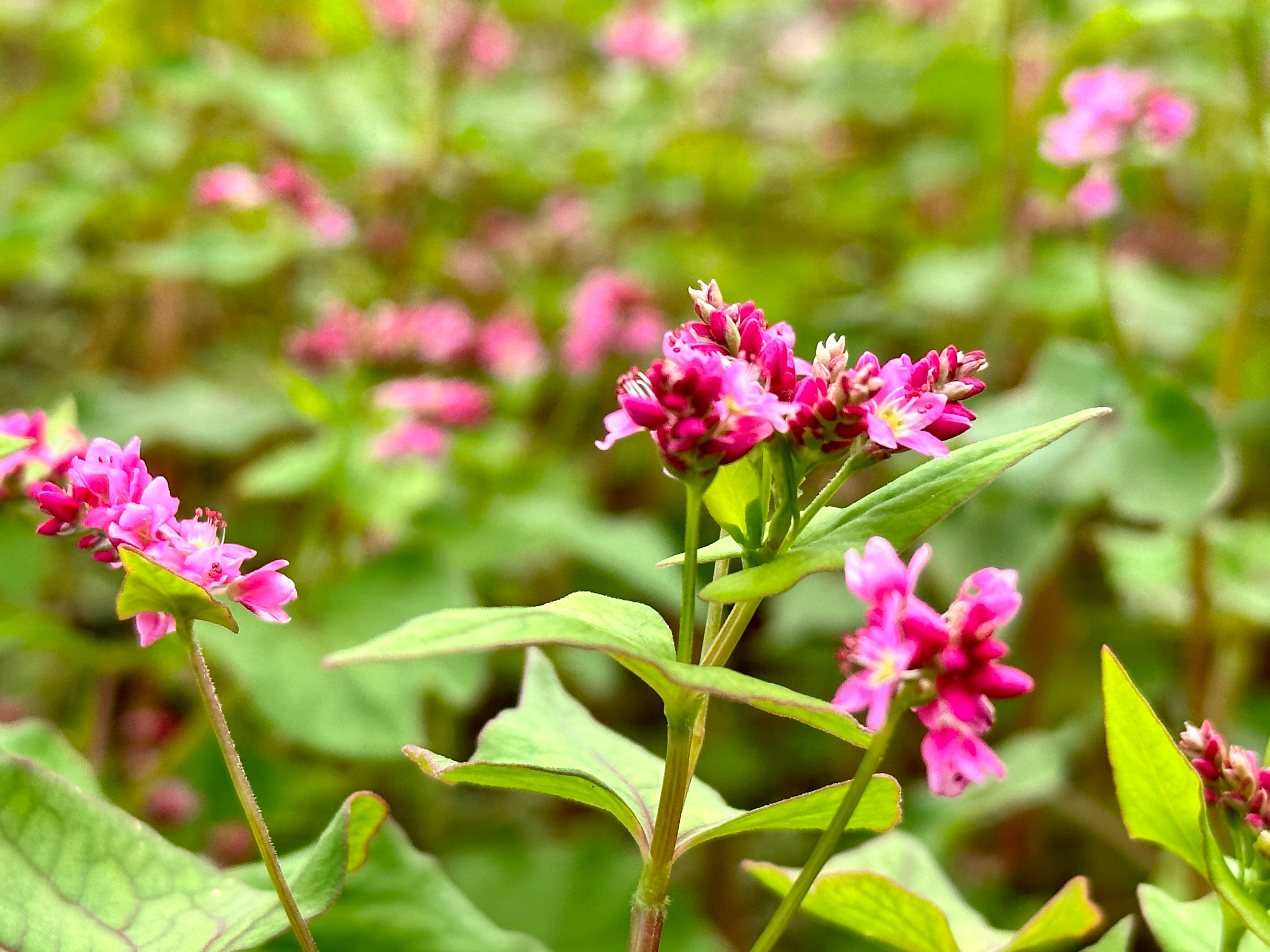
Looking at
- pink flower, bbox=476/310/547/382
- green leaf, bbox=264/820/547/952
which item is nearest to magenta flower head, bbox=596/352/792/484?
green leaf, bbox=264/820/547/952

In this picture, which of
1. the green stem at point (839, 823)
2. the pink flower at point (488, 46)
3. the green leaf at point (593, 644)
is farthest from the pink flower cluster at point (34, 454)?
the pink flower at point (488, 46)

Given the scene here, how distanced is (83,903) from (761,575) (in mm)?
363

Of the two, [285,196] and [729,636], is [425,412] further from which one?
[729,636]

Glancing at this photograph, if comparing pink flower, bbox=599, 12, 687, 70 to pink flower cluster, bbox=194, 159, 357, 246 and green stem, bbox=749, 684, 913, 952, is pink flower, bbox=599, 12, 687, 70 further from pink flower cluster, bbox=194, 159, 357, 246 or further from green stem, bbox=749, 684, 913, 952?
green stem, bbox=749, 684, 913, 952

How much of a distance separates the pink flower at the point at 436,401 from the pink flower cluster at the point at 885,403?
2.66 ft

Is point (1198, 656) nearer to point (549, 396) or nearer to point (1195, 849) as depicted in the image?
point (1195, 849)

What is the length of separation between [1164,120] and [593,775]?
0.85 m

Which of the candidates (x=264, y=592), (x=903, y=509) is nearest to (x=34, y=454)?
(x=264, y=592)

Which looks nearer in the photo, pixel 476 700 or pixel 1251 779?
pixel 1251 779

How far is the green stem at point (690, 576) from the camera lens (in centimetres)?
45

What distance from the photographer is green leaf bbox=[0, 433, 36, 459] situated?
514mm

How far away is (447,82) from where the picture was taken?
1643 millimetres

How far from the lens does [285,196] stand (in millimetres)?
1443

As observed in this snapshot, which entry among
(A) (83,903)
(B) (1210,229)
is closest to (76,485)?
(A) (83,903)
